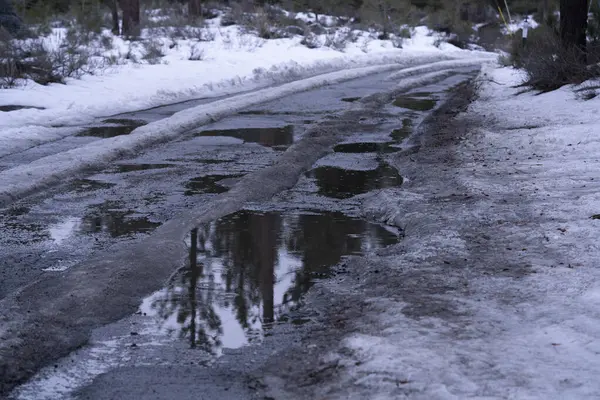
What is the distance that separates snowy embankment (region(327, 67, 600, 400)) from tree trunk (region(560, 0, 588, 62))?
7325 millimetres

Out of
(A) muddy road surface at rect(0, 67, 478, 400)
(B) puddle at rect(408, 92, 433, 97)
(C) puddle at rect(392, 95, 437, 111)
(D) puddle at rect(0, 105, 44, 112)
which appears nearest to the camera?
(A) muddy road surface at rect(0, 67, 478, 400)

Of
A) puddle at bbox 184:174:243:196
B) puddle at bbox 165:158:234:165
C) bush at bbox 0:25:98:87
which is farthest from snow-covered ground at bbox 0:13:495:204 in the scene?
puddle at bbox 184:174:243:196

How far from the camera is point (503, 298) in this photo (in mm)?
4914

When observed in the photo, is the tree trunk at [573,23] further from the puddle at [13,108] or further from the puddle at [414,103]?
the puddle at [13,108]

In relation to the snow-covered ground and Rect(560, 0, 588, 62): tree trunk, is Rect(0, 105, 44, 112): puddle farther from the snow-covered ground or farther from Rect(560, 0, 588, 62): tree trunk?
Rect(560, 0, 588, 62): tree trunk

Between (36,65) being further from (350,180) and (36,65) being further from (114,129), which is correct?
(350,180)

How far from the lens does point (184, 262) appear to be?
5.89 metres

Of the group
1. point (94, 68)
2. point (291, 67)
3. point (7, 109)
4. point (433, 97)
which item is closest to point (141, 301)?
point (7, 109)

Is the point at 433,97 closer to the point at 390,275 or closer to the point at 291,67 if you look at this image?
the point at 291,67

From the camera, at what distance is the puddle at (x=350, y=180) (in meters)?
8.34

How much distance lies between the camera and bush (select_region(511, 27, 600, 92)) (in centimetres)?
1504

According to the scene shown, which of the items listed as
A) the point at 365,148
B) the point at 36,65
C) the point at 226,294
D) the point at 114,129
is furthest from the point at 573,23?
the point at 226,294

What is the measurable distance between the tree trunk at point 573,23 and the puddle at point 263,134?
6448 millimetres

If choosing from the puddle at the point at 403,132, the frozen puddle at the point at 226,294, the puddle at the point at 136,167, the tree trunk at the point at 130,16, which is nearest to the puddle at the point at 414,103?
the puddle at the point at 403,132
